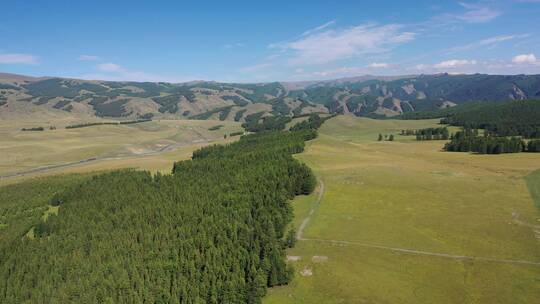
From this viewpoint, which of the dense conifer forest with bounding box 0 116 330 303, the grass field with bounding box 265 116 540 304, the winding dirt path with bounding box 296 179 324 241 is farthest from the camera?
the winding dirt path with bounding box 296 179 324 241

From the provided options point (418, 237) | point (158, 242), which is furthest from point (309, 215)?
point (158, 242)

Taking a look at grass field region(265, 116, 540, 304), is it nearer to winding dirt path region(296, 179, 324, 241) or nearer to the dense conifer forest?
winding dirt path region(296, 179, 324, 241)

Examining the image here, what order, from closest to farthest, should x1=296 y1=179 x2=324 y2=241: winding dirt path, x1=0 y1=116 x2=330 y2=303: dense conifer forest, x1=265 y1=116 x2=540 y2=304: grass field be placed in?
→ x1=0 y1=116 x2=330 y2=303: dense conifer forest
x1=265 y1=116 x2=540 y2=304: grass field
x1=296 y1=179 x2=324 y2=241: winding dirt path

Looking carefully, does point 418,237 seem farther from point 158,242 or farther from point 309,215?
point 158,242

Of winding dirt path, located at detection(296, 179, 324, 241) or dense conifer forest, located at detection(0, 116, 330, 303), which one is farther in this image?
winding dirt path, located at detection(296, 179, 324, 241)

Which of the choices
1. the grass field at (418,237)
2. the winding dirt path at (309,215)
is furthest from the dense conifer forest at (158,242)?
the grass field at (418,237)

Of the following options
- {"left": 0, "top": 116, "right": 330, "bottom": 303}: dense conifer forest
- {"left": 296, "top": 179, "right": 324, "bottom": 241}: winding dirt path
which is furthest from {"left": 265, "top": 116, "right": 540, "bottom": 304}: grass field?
{"left": 0, "top": 116, "right": 330, "bottom": 303}: dense conifer forest
